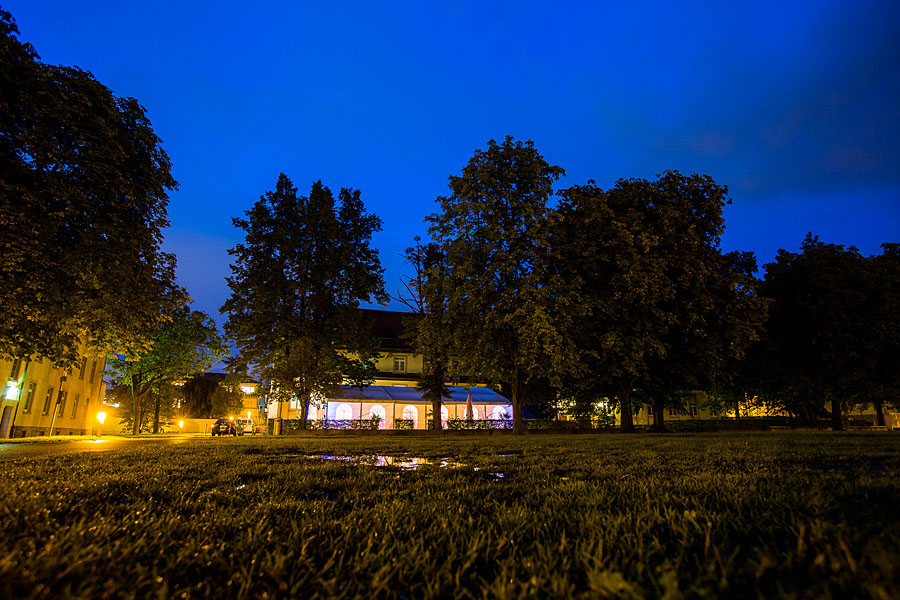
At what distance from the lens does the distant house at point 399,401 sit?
1464 inches

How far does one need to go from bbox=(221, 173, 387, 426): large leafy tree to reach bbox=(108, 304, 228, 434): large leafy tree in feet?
32.5

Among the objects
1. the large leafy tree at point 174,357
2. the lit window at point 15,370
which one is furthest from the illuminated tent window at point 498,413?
the lit window at point 15,370

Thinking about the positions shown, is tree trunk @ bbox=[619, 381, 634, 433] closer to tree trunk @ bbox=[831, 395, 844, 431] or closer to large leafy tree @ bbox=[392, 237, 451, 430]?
large leafy tree @ bbox=[392, 237, 451, 430]

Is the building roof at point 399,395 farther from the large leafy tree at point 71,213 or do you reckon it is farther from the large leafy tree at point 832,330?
the large leafy tree at point 832,330

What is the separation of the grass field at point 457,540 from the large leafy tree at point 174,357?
38.2 metres

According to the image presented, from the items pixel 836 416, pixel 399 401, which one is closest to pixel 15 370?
pixel 399 401

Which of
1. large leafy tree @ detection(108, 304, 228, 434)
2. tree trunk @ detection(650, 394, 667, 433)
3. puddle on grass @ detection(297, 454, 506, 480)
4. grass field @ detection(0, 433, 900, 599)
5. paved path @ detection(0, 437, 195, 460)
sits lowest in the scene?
puddle on grass @ detection(297, 454, 506, 480)

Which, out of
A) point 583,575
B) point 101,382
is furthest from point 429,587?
point 101,382

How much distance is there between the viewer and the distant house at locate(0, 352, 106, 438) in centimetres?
2633

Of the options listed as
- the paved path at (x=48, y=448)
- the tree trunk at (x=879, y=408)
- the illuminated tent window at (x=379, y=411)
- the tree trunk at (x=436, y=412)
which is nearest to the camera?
the paved path at (x=48, y=448)

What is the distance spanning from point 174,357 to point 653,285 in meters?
38.4

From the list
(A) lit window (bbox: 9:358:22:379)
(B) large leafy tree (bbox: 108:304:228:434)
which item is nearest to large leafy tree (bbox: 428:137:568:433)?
(B) large leafy tree (bbox: 108:304:228:434)

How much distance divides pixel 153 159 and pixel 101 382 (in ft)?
132

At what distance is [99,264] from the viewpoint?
15.3 meters
